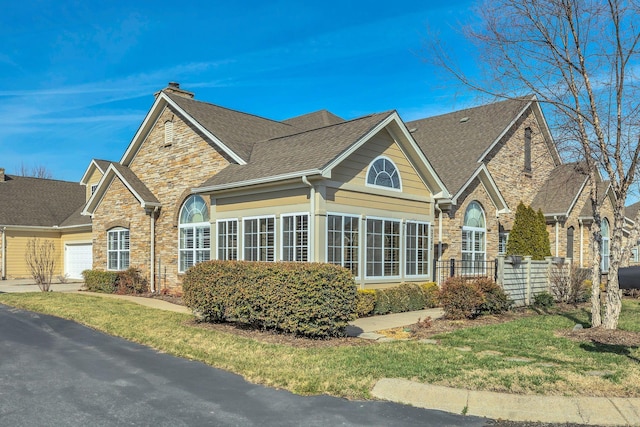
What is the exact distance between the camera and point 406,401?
725 centimetres

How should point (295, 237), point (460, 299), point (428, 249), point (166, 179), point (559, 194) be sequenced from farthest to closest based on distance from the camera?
point (559, 194), point (166, 179), point (428, 249), point (295, 237), point (460, 299)

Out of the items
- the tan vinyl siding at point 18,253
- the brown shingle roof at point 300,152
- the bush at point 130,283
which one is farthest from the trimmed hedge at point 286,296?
the tan vinyl siding at point 18,253

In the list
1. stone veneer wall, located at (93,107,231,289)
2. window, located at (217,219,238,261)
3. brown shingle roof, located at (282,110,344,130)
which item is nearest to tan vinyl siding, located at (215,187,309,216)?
window, located at (217,219,238,261)

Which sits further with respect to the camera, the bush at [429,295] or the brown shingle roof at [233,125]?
the brown shingle roof at [233,125]

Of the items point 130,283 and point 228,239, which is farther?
point 130,283

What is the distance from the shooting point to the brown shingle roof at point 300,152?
1530 centimetres

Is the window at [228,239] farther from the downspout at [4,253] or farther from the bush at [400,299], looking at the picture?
the downspout at [4,253]

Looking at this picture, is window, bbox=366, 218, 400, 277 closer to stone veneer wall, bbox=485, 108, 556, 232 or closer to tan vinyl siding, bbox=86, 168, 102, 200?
stone veneer wall, bbox=485, 108, 556, 232

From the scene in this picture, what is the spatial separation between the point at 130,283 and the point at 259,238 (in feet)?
24.4

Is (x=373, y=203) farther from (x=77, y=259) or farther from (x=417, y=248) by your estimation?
(x=77, y=259)

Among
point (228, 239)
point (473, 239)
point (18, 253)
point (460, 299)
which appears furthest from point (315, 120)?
point (18, 253)

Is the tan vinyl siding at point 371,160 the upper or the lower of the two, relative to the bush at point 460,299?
upper

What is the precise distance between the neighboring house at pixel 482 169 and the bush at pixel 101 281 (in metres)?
12.1

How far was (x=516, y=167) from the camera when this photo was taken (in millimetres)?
25391
